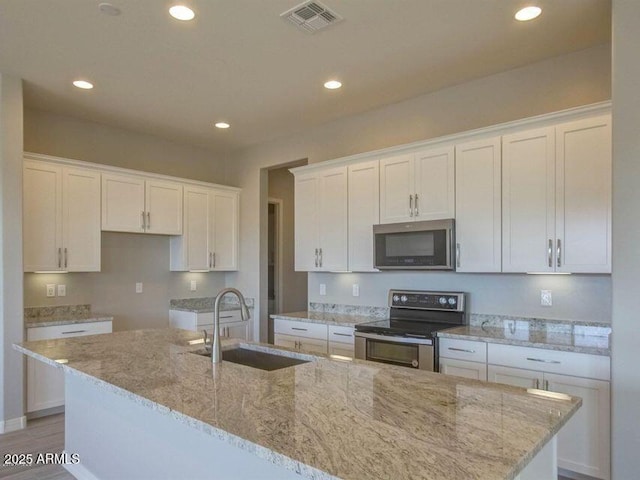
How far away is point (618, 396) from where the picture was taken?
237cm

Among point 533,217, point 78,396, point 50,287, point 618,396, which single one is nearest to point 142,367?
point 78,396

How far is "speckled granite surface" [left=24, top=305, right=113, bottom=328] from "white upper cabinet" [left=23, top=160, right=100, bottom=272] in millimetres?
474

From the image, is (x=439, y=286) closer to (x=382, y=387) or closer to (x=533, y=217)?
(x=533, y=217)

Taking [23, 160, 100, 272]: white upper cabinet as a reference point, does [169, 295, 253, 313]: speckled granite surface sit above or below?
below

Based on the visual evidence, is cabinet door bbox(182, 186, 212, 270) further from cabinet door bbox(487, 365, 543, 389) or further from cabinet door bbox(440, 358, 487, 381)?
cabinet door bbox(487, 365, 543, 389)

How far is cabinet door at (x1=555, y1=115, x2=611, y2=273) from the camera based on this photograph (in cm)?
282

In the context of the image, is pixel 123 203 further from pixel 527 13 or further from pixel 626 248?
pixel 626 248

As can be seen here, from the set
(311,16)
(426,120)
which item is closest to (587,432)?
(426,120)

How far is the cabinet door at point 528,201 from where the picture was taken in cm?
304

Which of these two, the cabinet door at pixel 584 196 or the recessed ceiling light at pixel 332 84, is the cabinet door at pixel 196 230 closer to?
the recessed ceiling light at pixel 332 84

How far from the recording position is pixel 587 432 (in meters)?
2.68

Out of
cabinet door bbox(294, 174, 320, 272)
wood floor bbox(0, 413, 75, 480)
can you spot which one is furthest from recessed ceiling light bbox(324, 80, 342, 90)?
wood floor bbox(0, 413, 75, 480)

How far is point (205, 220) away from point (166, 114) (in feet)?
4.56

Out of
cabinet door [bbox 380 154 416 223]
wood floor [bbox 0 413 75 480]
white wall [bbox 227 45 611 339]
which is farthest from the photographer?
cabinet door [bbox 380 154 416 223]
